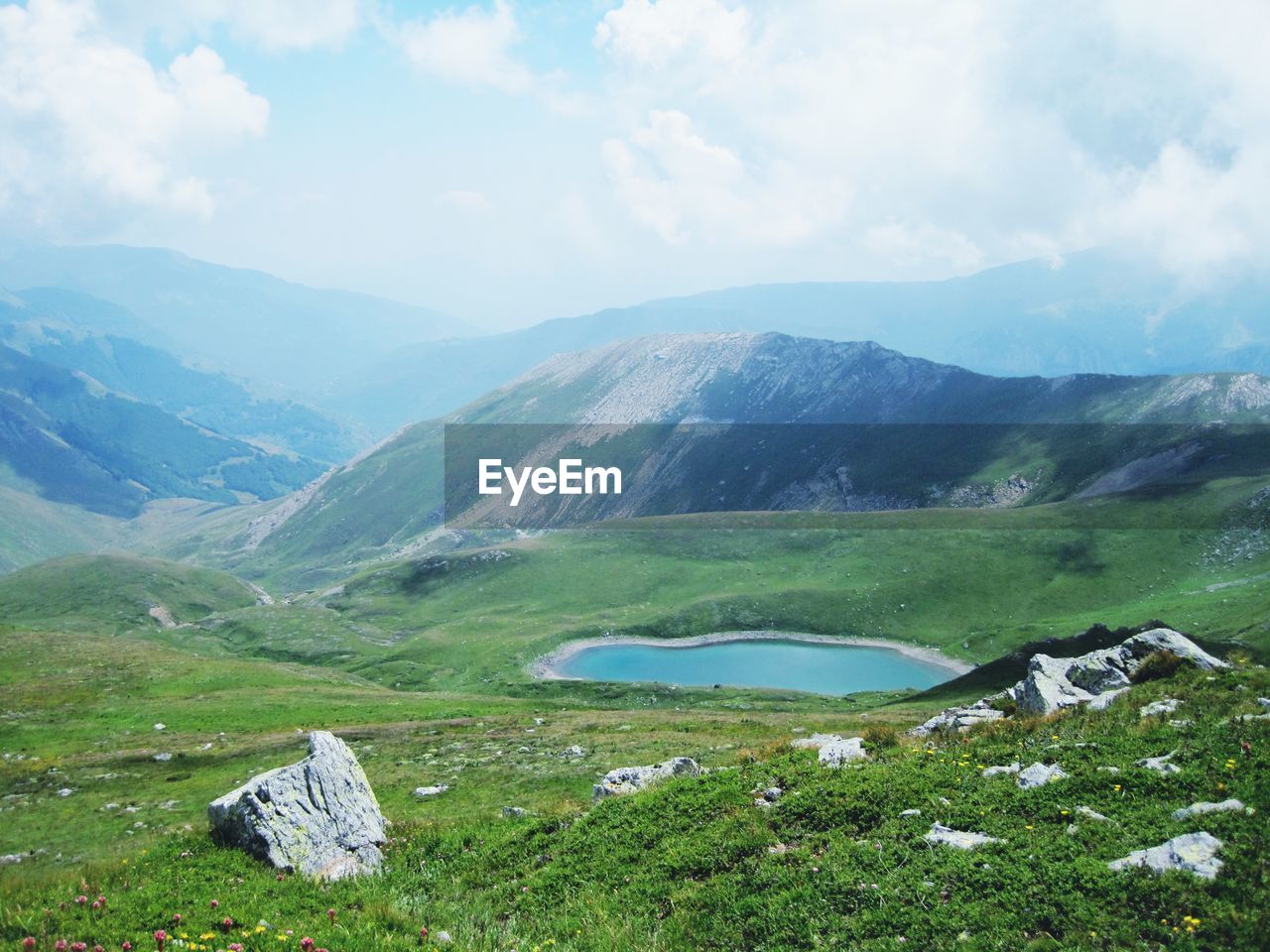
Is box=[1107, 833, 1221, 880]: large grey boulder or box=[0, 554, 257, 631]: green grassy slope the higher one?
box=[1107, 833, 1221, 880]: large grey boulder

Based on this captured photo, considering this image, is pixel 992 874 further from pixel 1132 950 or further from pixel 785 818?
pixel 785 818

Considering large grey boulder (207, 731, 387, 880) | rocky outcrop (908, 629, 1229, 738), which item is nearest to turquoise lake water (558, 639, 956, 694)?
rocky outcrop (908, 629, 1229, 738)

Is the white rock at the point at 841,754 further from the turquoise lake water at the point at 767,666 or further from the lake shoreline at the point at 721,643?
the lake shoreline at the point at 721,643

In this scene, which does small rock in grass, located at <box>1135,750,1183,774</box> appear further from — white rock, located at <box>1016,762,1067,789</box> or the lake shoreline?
the lake shoreline

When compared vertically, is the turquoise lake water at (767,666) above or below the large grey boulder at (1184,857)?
below

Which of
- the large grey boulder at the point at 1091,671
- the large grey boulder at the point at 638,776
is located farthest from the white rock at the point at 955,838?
the large grey boulder at the point at 1091,671

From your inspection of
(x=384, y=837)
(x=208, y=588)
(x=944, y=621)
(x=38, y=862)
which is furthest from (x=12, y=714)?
(x=208, y=588)

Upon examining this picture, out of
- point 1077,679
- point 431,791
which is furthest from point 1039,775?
point 431,791
